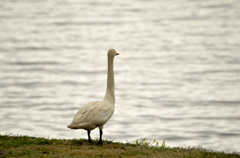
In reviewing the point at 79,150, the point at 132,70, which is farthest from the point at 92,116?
the point at 132,70

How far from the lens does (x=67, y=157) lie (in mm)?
10836

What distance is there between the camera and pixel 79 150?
11.6 meters

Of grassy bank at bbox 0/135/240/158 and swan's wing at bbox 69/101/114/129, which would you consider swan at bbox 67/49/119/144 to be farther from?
grassy bank at bbox 0/135/240/158

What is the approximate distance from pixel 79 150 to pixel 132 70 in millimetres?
31468

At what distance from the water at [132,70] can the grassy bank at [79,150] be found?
29.6 ft

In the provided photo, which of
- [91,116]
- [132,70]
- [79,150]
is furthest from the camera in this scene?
[132,70]

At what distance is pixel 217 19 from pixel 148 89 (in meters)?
30.5

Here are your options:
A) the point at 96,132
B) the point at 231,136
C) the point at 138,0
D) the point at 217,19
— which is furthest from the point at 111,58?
the point at 138,0

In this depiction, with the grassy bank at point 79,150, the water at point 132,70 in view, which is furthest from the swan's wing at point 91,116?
the water at point 132,70

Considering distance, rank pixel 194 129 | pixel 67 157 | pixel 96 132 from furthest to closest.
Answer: pixel 194 129
pixel 96 132
pixel 67 157

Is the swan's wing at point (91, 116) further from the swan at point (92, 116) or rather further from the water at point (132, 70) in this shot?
the water at point (132, 70)

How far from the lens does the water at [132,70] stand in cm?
2814

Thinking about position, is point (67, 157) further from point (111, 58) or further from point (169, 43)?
point (169, 43)

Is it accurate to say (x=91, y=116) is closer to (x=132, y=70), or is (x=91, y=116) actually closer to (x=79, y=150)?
(x=79, y=150)
